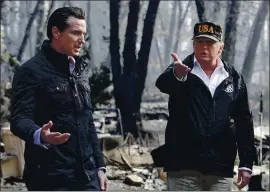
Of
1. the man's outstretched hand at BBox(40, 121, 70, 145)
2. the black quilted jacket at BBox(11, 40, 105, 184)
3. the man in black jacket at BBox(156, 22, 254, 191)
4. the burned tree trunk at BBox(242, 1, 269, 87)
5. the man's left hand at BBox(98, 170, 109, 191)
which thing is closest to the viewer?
the man's outstretched hand at BBox(40, 121, 70, 145)

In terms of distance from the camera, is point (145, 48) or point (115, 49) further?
point (115, 49)

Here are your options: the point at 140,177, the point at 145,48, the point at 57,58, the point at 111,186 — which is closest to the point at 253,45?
the point at 145,48

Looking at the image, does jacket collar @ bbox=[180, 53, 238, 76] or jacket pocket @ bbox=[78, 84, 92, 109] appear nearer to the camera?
jacket pocket @ bbox=[78, 84, 92, 109]

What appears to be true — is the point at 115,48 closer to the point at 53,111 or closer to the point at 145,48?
the point at 145,48

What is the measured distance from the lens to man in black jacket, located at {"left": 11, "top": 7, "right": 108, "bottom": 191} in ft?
9.43

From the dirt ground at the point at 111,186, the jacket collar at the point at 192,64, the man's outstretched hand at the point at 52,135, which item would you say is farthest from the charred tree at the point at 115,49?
the man's outstretched hand at the point at 52,135

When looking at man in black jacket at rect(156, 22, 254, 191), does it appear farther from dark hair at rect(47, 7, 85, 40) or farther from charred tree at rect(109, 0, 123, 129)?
charred tree at rect(109, 0, 123, 129)

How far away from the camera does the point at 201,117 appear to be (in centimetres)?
346

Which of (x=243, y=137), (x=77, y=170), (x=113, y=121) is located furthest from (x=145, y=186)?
(x=113, y=121)

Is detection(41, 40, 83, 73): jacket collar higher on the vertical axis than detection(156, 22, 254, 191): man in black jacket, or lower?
higher

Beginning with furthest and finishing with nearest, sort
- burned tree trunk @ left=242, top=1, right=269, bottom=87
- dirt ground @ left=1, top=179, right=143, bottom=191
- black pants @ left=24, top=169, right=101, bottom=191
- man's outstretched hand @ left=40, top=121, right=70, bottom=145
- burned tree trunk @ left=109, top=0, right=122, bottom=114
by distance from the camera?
burned tree trunk @ left=242, top=1, right=269, bottom=87 < burned tree trunk @ left=109, top=0, right=122, bottom=114 < dirt ground @ left=1, top=179, right=143, bottom=191 < black pants @ left=24, top=169, right=101, bottom=191 < man's outstretched hand @ left=40, top=121, right=70, bottom=145

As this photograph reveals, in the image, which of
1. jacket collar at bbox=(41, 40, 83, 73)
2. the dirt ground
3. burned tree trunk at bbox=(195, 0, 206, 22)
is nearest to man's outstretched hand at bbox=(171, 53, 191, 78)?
jacket collar at bbox=(41, 40, 83, 73)

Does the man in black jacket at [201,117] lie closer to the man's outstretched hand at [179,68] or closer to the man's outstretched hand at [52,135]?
the man's outstretched hand at [179,68]

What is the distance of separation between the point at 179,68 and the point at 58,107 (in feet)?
2.87
